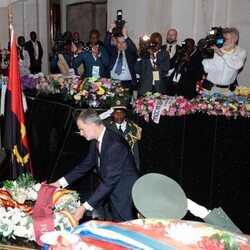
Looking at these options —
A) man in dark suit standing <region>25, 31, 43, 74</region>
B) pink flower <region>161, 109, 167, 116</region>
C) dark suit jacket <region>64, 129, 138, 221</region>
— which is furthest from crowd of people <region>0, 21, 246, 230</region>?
man in dark suit standing <region>25, 31, 43, 74</region>

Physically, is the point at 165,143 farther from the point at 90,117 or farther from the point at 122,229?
the point at 122,229

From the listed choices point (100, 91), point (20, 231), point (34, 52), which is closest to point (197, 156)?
point (100, 91)

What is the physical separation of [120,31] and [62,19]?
899 cm

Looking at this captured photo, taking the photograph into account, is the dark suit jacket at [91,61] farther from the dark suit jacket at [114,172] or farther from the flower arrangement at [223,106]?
the dark suit jacket at [114,172]

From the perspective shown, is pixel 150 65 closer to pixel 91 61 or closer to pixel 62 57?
pixel 91 61

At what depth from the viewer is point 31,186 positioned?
2.91m

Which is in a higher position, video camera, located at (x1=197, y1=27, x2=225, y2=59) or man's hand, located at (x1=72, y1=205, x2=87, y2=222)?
video camera, located at (x1=197, y1=27, x2=225, y2=59)

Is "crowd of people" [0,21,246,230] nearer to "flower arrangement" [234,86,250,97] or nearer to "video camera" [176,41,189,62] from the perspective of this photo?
"video camera" [176,41,189,62]

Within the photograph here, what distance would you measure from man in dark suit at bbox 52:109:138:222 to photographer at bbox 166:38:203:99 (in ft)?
8.98

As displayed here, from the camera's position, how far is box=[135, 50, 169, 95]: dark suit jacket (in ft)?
20.4

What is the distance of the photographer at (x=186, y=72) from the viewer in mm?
5996

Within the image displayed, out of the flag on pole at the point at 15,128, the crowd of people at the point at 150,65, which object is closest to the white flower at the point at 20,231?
the flag on pole at the point at 15,128

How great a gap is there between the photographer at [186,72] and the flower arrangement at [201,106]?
0.84m

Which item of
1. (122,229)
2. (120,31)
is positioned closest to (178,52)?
(120,31)
